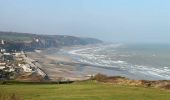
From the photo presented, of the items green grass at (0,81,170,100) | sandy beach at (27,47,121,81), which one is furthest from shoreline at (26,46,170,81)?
green grass at (0,81,170,100)

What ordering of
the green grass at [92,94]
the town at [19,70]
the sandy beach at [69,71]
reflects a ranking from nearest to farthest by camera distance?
the green grass at [92,94], the town at [19,70], the sandy beach at [69,71]

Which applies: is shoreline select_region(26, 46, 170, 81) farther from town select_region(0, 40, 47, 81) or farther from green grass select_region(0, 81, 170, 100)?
green grass select_region(0, 81, 170, 100)

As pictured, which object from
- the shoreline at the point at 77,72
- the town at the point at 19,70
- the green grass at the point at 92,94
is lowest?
the shoreline at the point at 77,72

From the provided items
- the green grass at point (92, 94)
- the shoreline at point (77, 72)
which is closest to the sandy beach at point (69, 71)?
the shoreline at point (77, 72)

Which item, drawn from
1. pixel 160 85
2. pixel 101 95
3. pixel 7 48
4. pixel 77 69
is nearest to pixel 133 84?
pixel 160 85

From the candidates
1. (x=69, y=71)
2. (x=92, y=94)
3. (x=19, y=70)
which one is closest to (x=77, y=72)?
(x=69, y=71)

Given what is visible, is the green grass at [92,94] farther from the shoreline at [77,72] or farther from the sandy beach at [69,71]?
the sandy beach at [69,71]

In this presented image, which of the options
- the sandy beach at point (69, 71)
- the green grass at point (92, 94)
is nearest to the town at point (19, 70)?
the sandy beach at point (69, 71)

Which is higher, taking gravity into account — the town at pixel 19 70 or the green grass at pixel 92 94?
the green grass at pixel 92 94

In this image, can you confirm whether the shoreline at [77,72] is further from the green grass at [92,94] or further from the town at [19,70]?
the green grass at [92,94]

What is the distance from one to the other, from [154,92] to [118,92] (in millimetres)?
2033

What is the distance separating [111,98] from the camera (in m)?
21.6

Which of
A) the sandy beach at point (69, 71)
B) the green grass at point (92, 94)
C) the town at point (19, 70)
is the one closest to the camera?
the green grass at point (92, 94)

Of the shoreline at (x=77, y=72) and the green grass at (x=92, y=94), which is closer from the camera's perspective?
the green grass at (x=92, y=94)
